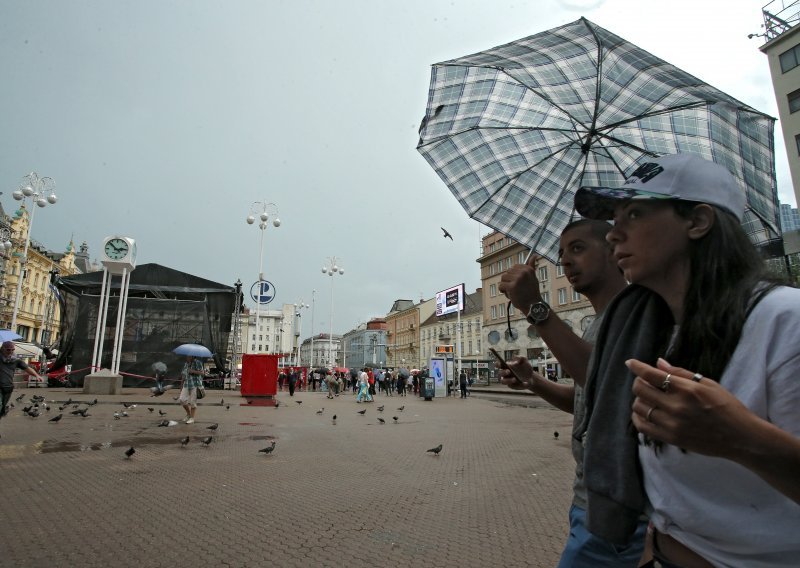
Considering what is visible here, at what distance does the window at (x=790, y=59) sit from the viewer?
27.9 metres

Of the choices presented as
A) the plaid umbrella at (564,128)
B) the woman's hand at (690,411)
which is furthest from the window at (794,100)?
the woman's hand at (690,411)

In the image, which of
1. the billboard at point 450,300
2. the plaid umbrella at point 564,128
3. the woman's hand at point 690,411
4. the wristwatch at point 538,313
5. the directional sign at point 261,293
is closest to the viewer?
the woman's hand at point 690,411

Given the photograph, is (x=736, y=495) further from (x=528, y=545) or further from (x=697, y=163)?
(x=528, y=545)

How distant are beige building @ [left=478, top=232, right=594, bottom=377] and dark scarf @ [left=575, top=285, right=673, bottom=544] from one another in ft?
114

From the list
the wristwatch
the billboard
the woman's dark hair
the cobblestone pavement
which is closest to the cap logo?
the woman's dark hair

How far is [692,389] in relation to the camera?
79 centimetres

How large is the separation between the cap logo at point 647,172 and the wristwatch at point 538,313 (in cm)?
76

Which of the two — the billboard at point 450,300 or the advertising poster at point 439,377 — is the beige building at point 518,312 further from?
the advertising poster at point 439,377

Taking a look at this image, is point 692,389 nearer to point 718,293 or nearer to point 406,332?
point 718,293

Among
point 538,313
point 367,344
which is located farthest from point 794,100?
point 367,344

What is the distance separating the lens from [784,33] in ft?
92.3

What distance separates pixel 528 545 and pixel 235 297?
97.0 ft

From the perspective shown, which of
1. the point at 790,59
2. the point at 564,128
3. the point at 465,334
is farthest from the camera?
the point at 465,334

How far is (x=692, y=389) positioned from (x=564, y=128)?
9.35 feet
